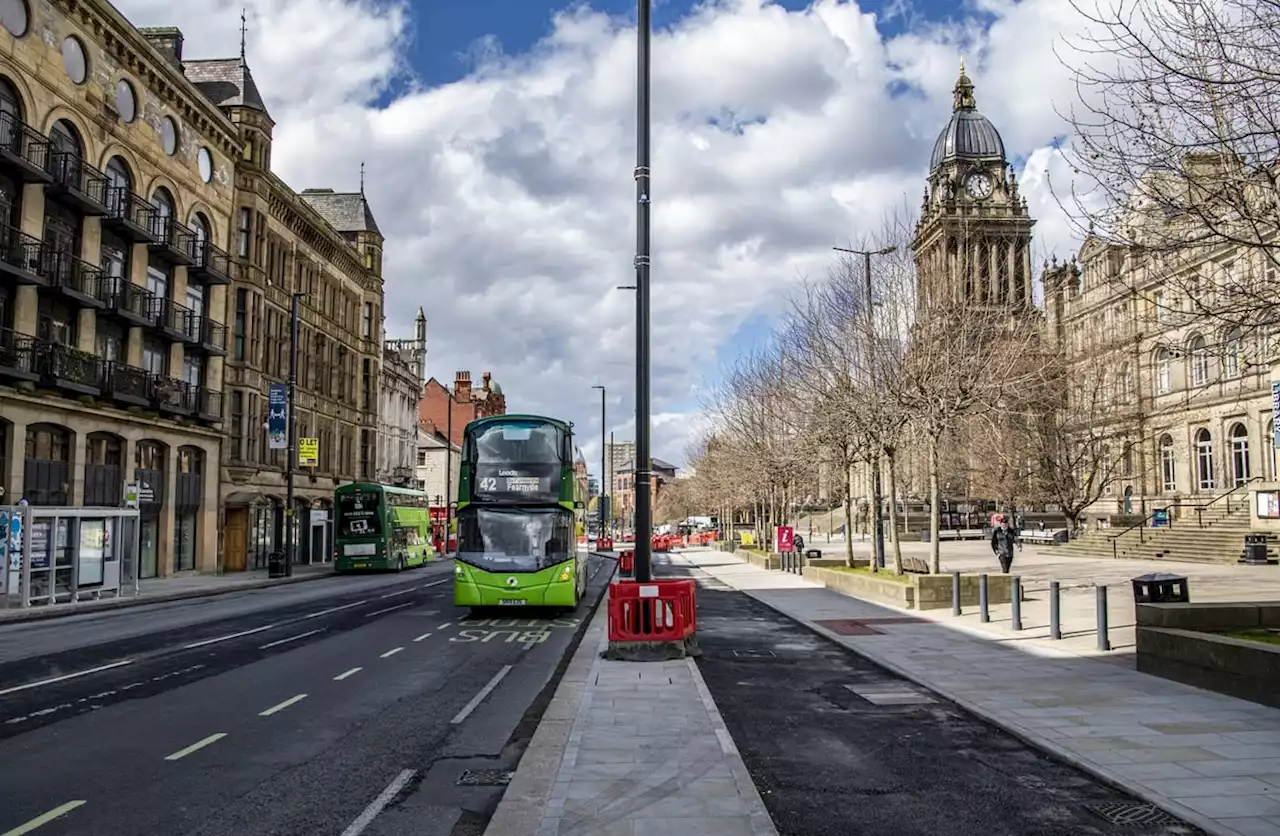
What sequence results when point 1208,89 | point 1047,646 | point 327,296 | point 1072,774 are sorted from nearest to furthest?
point 1072,774 → point 1208,89 → point 1047,646 → point 327,296

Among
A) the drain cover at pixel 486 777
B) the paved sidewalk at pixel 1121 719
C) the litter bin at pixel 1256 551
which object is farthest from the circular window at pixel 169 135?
the litter bin at pixel 1256 551

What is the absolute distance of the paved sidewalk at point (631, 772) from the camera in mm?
6102

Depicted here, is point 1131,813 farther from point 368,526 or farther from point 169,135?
point 169,135

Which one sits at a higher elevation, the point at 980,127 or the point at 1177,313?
the point at 980,127

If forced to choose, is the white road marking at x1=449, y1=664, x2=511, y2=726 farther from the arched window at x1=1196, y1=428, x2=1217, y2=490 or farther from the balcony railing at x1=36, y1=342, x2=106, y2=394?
the arched window at x1=1196, y1=428, x2=1217, y2=490

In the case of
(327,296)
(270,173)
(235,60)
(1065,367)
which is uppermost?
(235,60)

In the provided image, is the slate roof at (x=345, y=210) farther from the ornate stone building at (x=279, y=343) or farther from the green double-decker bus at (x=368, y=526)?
the green double-decker bus at (x=368, y=526)

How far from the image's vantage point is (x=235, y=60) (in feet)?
155

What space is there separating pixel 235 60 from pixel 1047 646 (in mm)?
46300

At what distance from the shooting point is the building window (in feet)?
149

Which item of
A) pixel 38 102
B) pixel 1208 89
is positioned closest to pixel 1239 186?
pixel 1208 89

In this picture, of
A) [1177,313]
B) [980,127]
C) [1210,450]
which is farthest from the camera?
[980,127]

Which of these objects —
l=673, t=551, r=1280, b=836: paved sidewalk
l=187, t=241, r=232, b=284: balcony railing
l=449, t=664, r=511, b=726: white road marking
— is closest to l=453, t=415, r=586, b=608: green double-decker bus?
l=449, t=664, r=511, b=726: white road marking

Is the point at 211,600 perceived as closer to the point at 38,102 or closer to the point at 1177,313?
the point at 38,102
